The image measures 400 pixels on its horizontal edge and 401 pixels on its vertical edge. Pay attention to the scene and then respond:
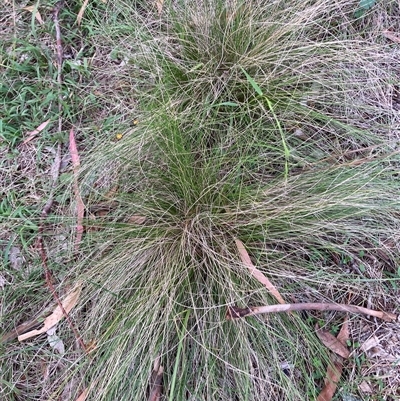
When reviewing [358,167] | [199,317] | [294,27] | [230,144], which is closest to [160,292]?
[199,317]

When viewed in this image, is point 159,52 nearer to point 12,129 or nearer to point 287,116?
point 287,116

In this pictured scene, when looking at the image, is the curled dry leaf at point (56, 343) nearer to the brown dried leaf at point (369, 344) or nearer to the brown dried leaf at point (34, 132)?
the brown dried leaf at point (34, 132)

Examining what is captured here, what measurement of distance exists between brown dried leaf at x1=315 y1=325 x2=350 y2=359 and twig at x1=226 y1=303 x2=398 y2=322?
86 mm

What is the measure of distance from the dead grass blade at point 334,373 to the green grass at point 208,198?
0.08 feet

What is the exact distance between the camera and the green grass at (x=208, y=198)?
1.34 metres

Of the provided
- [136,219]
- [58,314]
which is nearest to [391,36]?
[136,219]

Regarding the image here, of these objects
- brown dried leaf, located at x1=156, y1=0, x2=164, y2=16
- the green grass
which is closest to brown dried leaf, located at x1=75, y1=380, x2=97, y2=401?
the green grass

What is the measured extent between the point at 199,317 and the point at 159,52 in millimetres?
934

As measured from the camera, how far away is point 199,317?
4.41ft

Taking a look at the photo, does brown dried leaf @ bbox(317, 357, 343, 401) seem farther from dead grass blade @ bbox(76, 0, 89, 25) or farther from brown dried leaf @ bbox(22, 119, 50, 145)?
dead grass blade @ bbox(76, 0, 89, 25)

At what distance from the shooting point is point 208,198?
143 cm

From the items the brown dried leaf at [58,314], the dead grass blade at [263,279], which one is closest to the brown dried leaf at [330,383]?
the dead grass blade at [263,279]

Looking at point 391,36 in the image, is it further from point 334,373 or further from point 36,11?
point 36,11

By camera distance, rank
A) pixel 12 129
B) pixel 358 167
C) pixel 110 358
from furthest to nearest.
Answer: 1. pixel 12 129
2. pixel 358 167
3. pixel 110 358
